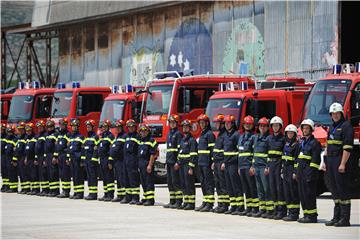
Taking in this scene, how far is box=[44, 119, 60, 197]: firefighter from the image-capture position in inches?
1000

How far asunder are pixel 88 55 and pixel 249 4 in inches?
538

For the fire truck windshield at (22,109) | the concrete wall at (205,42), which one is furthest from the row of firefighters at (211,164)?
the concrete wall at (205,42)

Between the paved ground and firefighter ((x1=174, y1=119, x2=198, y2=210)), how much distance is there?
49 centimetres

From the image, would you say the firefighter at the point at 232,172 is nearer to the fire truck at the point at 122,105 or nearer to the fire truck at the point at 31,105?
the fire truck at the point at 122,105

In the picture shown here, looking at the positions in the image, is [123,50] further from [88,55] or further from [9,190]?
→ [9,190]

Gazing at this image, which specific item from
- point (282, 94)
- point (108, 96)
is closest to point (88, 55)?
point (108, 96)

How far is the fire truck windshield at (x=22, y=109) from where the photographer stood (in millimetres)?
35438

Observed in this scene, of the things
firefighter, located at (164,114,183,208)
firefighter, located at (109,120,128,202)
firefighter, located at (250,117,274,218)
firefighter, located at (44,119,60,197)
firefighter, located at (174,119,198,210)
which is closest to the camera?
firefighter, located at (250,117,274,218)

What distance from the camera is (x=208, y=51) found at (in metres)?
39.5

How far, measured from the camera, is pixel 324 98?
22.7 meters

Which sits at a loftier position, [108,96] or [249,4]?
[249,4]

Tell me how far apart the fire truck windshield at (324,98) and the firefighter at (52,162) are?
6.19 m

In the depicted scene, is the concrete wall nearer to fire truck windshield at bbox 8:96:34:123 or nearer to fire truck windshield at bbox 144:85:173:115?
fire truck windshield at bbox 144:85:173:115

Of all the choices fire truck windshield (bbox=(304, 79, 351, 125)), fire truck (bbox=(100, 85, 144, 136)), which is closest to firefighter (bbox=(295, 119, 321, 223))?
fire truck windshield (bbox=(304, 79, 351, 125))
